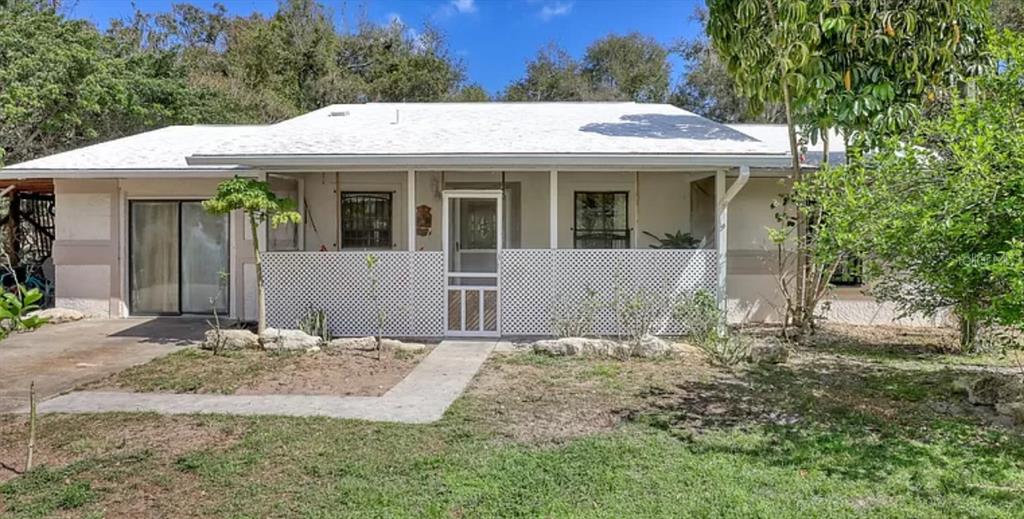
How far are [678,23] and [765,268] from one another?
21051mm

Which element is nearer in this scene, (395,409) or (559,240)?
(395,409)

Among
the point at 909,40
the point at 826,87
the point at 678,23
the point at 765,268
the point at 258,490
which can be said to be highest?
the point at 678,23

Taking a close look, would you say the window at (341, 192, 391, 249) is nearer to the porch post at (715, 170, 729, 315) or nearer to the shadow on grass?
the porch post at (715, 170, 729, 315)

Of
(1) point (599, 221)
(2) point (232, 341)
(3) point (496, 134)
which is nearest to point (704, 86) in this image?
(1) point (599, 221)

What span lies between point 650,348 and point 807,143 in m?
4.50

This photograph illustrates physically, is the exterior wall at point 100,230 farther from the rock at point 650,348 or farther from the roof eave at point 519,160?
the rock at point 650,348

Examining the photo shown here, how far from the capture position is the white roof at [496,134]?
28.5 ft

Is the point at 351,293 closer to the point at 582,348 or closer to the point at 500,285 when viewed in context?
the point at 500,285

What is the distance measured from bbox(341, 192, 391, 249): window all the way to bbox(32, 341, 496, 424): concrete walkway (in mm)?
5349

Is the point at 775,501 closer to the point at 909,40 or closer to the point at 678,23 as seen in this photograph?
the point at 909,40

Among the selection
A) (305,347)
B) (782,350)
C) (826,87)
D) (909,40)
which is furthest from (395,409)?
(909,40)

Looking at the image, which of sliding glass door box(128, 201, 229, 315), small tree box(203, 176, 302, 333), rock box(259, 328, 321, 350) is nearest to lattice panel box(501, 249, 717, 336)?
rock box(259, 328, 321, 350)

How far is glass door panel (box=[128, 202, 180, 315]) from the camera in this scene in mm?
11281

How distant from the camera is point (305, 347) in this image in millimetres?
8305
